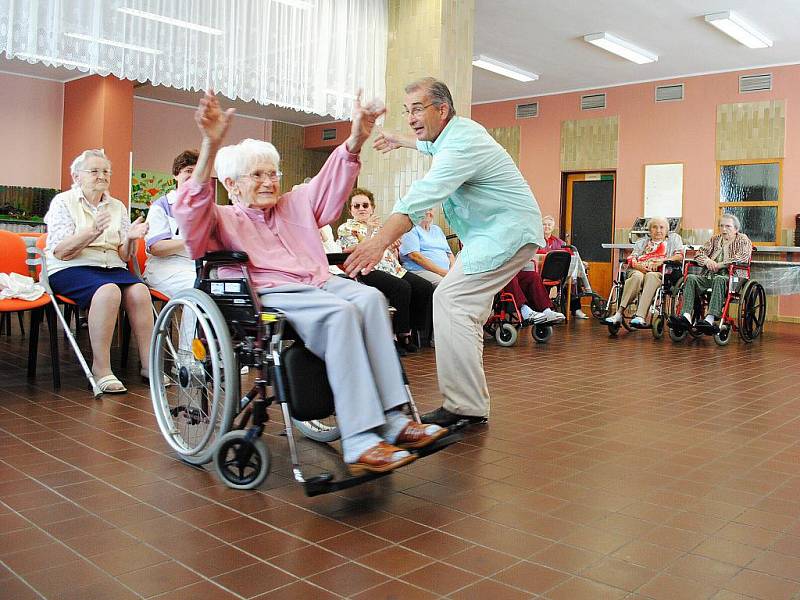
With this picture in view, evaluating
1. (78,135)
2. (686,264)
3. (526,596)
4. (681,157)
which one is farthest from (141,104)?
(526,596)

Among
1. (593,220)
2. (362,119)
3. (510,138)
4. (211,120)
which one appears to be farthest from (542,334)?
(510,138)

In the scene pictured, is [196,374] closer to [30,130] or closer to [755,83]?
[755,83]

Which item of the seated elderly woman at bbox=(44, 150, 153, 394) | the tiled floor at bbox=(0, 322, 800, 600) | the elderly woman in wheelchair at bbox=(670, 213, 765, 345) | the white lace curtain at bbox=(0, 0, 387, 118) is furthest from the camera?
the elderly woman in wheelchair at bbox=(670, 213, 765, 345)

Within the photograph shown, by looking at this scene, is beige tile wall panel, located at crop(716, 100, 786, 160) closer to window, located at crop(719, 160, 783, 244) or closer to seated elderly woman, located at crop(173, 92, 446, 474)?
window, located at crop(719, 160, 783, 244)

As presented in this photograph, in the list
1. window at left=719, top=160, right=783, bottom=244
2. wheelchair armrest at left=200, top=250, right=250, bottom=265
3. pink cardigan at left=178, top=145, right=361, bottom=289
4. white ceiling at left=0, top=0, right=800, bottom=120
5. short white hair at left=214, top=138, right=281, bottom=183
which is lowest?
wheelchair armrest at left=200, top=250, right=250, bottom=265

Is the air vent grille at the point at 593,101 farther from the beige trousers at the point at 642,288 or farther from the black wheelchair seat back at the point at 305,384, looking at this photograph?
the black wheelchair seat back at the point at 305,384

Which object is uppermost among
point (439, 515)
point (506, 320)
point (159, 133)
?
point (159, 133)

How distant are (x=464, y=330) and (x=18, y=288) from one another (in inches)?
84.1

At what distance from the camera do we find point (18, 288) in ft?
12.1

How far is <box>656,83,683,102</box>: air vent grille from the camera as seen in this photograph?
408 inches

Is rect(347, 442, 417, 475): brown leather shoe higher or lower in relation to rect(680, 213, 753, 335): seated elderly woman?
lower

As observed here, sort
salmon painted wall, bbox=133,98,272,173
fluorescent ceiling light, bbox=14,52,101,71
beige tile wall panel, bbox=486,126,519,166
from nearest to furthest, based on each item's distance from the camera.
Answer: fluorescent ceiling light, bbox=14,52,101,71 < beige tile wall panel, bbox=486,126,519,166 < salmon painted wall, bbox=133,98,272,173

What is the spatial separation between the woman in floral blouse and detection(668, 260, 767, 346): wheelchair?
2.37 m

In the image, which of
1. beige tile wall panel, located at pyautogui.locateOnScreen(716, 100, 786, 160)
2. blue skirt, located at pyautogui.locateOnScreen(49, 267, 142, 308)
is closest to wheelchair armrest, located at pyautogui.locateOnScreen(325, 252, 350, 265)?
blue skirt, located at pyautogui.locateOnScreen(49, 267, 142, 308)
